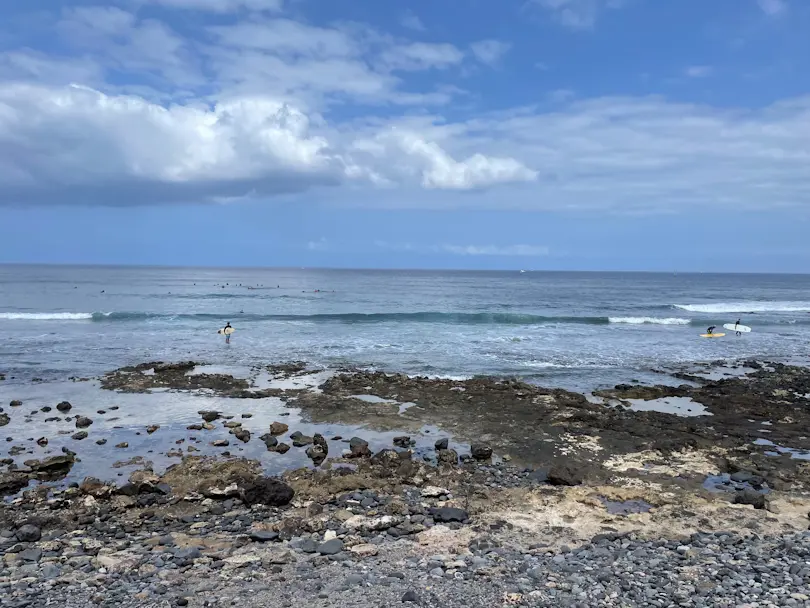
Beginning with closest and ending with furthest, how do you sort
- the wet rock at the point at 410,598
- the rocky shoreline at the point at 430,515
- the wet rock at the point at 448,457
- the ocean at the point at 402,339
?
the wet rock at the point at 410,598 → the rocky shoreline at the point at 430,515 → the wet rock at the point at 448,457 → the ocean at the point at 402,339

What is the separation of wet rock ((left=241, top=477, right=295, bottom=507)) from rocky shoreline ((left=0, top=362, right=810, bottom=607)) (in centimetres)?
3

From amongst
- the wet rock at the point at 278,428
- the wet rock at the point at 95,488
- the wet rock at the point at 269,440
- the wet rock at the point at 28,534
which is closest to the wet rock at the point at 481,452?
the wet rock at the point at 269,440

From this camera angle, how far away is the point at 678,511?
8.49 m

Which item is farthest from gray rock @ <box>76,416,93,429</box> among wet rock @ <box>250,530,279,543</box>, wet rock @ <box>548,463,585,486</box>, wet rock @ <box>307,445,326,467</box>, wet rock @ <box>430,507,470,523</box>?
wet rock @ <box>548,463,585,486</box>

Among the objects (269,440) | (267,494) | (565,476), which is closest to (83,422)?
(269,440)

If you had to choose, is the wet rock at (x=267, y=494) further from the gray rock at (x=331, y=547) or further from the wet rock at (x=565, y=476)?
the wet rock at (x=565, y=476)

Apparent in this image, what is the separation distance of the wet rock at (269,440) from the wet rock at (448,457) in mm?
3750

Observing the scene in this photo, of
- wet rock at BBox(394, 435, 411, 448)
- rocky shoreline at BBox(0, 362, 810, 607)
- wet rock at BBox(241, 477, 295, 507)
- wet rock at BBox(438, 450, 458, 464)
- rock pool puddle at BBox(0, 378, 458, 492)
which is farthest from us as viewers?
wet rock at BBox(394, 435, 411, 448)

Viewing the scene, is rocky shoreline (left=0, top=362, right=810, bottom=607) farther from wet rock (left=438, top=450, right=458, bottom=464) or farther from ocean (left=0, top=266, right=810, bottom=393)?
ocean (left=0, top=266, right=810, bottom=393)

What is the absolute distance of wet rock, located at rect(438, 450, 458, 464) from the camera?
1115cm

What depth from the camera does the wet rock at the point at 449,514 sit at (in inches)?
319

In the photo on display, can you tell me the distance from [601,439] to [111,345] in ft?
78.1

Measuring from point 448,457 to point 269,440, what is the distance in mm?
4188

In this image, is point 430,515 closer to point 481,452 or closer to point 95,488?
point 481,452
